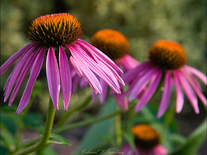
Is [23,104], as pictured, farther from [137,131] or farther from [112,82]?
[137,131]

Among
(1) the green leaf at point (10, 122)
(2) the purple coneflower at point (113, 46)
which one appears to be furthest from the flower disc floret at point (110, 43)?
(1) the green leaf at point (10, 122)

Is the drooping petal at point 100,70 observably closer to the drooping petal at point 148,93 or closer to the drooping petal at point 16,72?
the drooping petal at point 16,72

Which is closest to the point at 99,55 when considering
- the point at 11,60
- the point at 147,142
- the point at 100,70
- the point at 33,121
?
the point at 100,70

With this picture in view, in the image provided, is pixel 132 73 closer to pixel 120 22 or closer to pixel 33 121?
pixel 33 121

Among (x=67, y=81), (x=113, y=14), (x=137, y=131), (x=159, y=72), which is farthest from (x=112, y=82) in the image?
(x=113, y=14)

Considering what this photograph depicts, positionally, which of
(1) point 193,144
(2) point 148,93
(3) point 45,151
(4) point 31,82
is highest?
(4) point 31,82

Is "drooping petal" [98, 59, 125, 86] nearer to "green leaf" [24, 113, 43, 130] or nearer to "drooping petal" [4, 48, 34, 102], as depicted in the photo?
"drooping petal" [4, 48, 34, 102]

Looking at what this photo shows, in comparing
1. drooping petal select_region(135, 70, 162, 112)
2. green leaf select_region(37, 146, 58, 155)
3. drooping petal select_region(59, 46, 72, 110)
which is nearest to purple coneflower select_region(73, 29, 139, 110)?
drooping petal select_region(135, 70, 162, 112)
